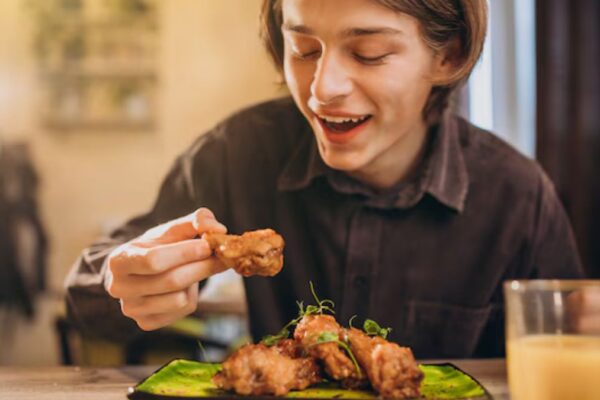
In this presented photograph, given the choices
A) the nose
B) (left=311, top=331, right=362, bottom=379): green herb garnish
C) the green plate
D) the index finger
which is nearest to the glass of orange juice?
the green plate

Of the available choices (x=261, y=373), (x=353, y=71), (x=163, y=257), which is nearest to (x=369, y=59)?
(x=353, y=71)

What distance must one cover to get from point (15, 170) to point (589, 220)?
1.46m

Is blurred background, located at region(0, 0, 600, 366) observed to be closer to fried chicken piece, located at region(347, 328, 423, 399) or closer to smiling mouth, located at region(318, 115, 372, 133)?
smiling mouth, located at region(318, 115, 372, 133)

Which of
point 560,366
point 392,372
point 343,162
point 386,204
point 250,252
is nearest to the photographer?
point 560,366

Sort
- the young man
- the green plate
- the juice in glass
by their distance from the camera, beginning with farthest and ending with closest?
the young man
the green plate
the juice in glass

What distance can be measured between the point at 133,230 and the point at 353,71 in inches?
26.1

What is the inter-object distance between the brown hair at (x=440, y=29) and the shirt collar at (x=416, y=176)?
0.24 feet

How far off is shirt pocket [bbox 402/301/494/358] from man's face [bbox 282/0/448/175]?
0.39 meters

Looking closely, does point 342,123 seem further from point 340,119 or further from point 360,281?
point 360,281

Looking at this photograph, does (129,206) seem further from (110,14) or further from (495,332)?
(495,332)

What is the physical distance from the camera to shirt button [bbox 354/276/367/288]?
186 centimetres

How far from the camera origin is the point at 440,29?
172 cm

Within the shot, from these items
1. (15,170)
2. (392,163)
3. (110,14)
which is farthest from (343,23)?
(15,170)

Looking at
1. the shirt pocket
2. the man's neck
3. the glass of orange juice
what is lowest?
the shirt pocket
